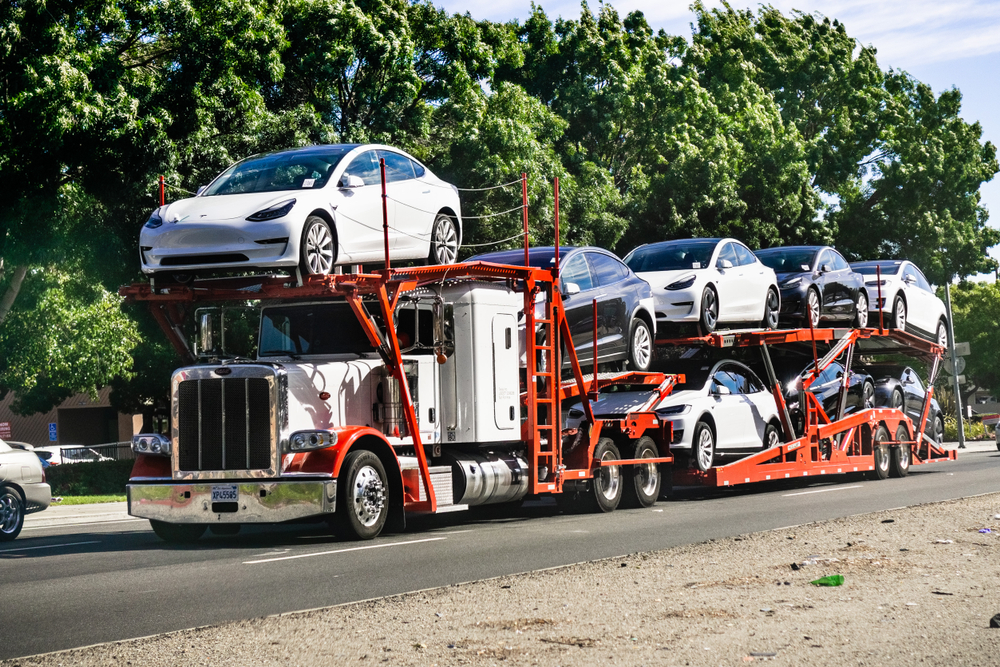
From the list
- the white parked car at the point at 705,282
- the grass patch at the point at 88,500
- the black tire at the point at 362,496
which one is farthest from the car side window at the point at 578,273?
the grass patch at the point at 88,500

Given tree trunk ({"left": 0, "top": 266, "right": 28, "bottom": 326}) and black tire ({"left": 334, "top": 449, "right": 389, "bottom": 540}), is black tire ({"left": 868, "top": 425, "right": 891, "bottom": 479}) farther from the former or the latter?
tree trunk ({"left": 0, "top": 266, "right": 28, "bottom": 326})

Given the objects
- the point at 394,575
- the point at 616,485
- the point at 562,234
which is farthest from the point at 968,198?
the point at 394,575

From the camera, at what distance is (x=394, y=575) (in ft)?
32.4

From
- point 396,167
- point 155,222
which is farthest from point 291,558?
point 396,167

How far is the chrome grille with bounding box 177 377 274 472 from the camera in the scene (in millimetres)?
11961

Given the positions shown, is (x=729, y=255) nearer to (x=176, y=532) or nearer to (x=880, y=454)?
(x=880, y=454)

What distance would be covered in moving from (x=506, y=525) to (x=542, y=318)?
2.44 metres

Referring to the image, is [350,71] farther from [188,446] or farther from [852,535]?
[852,535]

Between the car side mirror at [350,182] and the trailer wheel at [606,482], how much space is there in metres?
4.70

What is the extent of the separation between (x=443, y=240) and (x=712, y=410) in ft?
17.2

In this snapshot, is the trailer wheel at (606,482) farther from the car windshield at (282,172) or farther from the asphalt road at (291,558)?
the car windshield at (282,172)

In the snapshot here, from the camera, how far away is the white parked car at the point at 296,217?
478 inches

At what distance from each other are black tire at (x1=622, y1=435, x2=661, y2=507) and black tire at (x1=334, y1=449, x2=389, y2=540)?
4.80m

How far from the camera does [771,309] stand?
19.4 meters
